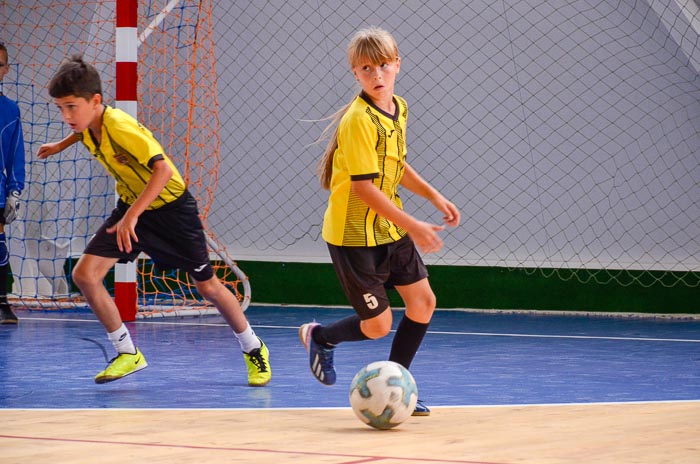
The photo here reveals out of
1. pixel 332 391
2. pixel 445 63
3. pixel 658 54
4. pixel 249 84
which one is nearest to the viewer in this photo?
pixel 332 391

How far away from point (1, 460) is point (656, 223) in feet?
22.6

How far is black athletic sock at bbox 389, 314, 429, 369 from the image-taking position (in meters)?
4.73

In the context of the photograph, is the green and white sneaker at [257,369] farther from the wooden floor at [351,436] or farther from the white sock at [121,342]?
the wooden floor at [351,436]

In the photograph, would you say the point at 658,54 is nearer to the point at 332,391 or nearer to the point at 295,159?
the point at 295,159

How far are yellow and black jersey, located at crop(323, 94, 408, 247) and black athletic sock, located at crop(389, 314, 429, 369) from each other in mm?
336

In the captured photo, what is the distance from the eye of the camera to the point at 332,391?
17.4 ft

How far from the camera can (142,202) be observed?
527 centimetres

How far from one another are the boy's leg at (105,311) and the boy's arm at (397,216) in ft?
5.02

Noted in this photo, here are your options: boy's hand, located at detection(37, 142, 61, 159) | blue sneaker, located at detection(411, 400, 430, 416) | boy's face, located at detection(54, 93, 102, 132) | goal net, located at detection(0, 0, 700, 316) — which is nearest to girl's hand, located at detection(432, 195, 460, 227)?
blue sneaker, located at detection(411, 400, 430, 416)

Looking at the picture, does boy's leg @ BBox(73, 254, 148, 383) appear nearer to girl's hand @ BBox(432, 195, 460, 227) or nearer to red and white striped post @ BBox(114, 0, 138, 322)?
girl's hand @ BBox(432, 195, 460, 227)

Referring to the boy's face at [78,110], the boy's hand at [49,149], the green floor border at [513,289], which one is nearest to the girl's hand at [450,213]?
the boy's face at [78,110]

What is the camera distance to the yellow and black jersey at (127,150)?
17.5ft

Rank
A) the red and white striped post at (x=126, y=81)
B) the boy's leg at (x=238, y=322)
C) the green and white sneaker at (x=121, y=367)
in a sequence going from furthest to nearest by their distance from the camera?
the red and white striped post at (x=126, y=81)
the boy's leg at (x=238, y=322)
the green and white sneaker at (x=121, y=367)

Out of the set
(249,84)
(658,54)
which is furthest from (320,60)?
(658,54)
